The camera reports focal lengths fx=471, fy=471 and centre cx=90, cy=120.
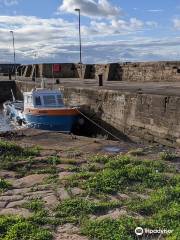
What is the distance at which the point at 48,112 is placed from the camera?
21.8 metres

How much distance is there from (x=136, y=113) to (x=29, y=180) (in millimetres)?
12265

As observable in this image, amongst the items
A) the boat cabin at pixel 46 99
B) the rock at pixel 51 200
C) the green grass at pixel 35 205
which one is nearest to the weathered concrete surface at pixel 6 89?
the boat cabin at pixel 46 99

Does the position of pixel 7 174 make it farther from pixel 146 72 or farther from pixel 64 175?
pixel 146 72

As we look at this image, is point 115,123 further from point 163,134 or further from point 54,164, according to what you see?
point 54,164

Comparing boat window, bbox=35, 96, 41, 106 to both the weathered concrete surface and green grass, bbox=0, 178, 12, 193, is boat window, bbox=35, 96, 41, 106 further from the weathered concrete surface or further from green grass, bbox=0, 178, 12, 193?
the weathered concrete surface

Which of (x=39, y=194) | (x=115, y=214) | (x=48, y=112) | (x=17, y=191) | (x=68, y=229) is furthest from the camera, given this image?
(x=48, y=112)

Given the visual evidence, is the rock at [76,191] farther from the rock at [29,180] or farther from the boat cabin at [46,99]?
the boat cabin at [46,99]

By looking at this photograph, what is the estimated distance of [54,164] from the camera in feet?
23.2

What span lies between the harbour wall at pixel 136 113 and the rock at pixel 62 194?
9.74 metres

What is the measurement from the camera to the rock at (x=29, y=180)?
6.02 metres

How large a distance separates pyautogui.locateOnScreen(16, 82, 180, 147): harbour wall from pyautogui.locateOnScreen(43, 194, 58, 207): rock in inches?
394

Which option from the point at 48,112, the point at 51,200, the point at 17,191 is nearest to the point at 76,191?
the point at 51,200

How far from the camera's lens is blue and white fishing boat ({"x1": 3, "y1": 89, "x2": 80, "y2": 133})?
21.6 meters

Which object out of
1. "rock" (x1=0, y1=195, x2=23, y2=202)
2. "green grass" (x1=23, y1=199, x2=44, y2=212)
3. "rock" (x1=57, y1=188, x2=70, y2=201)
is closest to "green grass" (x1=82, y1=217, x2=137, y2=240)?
"green grass" (x1=23, y1=199, x2=44, y2=212)
